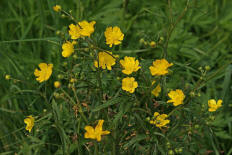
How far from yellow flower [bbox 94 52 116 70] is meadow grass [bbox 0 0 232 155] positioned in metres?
0.04

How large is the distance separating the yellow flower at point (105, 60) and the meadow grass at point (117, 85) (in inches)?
1.4

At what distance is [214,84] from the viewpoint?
2510 millimetres

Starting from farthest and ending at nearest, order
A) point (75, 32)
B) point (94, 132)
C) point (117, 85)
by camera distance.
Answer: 1. point (117, 85)
2. point (75, 32)
3. point (94, 132)

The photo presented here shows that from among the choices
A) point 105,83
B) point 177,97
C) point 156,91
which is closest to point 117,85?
point 105,83

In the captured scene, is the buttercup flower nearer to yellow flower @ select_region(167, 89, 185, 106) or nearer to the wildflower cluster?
the wildflower cluster

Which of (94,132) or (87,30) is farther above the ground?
(87,30)

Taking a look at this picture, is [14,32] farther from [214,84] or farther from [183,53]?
[214,84]

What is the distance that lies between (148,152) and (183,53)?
123 centimetres

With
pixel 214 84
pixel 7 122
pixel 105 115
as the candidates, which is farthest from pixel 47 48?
pixel 214 84

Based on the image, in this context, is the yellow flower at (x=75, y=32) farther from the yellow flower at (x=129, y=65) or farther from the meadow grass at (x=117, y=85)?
the yellow flower at (x=129, y=65)

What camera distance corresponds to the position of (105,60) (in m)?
1.48

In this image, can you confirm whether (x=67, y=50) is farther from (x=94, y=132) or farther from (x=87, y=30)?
(x=94, y=132)

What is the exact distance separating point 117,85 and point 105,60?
54 centimetres

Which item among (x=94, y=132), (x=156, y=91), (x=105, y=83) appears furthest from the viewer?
(x=105, y=83)
